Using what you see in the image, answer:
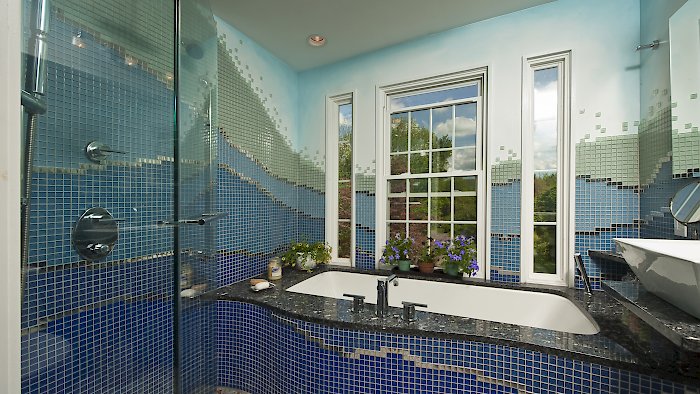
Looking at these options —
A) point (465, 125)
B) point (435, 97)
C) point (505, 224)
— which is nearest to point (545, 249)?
point (505, 224)

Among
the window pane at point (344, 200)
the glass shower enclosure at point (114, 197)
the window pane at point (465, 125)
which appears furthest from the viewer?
the window pane at point (344, 200)

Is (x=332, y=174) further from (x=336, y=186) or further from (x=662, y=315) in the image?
(x=662, y=315)

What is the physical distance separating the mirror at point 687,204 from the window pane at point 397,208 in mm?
1623

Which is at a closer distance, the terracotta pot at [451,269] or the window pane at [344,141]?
the terracotta pot at [451,269]

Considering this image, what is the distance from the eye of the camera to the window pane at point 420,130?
2.58m

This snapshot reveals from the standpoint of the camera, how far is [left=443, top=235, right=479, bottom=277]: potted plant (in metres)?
2.25

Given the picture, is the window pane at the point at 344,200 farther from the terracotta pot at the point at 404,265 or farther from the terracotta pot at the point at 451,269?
the terracotta pot at the point at 451,269

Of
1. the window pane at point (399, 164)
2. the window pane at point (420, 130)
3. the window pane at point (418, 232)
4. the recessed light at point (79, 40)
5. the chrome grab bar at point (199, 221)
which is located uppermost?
the window pane at point (420, 130)

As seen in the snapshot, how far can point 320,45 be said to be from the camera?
99.7 inches

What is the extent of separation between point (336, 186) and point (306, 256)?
72cm

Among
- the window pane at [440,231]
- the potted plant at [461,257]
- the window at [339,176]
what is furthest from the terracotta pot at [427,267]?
the window at [339,176]

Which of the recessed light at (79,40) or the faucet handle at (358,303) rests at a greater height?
the recessed light at (79,40)

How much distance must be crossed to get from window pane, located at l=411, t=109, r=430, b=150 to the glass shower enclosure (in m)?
1.77

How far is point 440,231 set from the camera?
2521 mm
